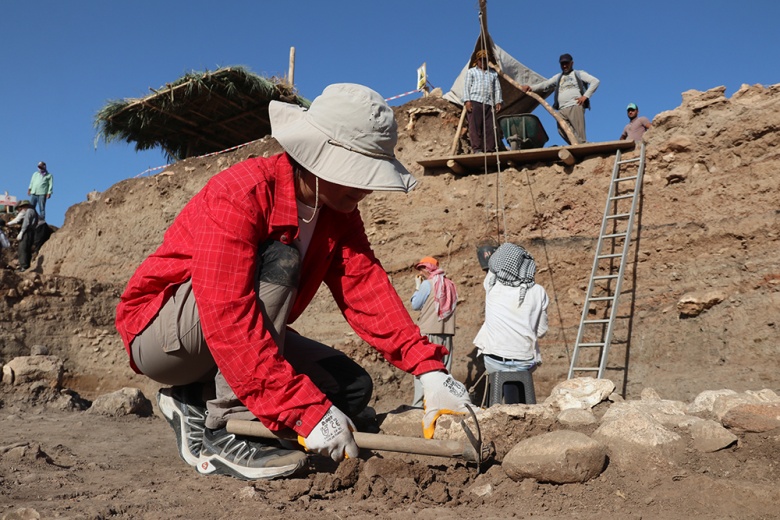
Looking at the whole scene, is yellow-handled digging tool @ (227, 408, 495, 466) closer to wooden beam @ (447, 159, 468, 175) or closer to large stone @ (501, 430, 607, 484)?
large stone @ (501, 430, 607, 484)

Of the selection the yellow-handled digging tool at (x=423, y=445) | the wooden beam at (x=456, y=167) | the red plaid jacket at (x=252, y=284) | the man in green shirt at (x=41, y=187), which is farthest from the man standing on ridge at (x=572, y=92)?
the man in green shirt at (x=41, y=187)

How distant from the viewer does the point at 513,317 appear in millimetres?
4891

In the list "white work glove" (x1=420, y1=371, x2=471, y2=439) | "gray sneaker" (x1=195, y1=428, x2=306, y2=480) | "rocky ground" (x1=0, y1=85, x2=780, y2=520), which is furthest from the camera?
"white work glove" (x1=420, y1=371, x2=471, y2=439)

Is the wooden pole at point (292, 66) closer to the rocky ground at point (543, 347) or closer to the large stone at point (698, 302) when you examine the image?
the rocky ground at point (543, 347)

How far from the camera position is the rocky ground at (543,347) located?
2.10 m

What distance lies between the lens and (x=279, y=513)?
6.43 ft

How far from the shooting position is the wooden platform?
7.09 m

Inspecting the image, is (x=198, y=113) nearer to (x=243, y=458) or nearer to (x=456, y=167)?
(x=456, y=167)

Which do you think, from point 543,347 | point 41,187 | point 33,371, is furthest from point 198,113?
point 543,347

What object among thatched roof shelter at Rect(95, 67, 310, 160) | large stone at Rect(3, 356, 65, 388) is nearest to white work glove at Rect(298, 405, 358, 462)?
large stone at Rect(3, 356, 65, 388)

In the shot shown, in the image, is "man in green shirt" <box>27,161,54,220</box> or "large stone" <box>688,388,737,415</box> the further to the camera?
"man in green shirt" <box>27,161,54,220</box>

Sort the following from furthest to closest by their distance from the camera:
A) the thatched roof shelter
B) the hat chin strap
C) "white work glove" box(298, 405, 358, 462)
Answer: the thatched roof shelter → the hat chin strap → "white work glove" box(298, 405, 358, 462)

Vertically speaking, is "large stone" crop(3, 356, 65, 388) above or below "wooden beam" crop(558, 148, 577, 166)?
below

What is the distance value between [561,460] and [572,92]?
6.37m
